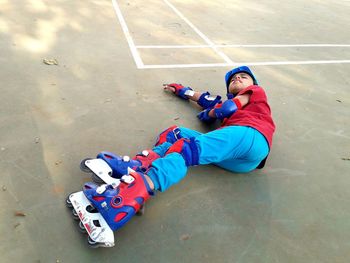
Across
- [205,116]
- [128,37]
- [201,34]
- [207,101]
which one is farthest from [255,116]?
[201,34]

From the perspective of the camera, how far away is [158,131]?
2721 millimetres

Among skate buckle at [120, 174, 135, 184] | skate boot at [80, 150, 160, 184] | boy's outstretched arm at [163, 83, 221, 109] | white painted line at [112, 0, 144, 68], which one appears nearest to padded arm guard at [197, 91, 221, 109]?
boy's outstretched arm at [163, 83, 221, 109]

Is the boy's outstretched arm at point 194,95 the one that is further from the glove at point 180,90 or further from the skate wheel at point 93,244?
the skate wheel at point 93,244

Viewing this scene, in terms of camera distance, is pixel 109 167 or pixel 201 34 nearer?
pixel 109 167

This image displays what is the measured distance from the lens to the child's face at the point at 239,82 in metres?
2.84

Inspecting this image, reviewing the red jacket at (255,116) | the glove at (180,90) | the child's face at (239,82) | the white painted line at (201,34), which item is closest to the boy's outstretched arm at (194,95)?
the glove at (180,90)

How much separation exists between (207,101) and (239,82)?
1.20 ft

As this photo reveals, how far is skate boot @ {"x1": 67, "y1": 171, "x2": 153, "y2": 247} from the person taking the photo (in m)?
1.71

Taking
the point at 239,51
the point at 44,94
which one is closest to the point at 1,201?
the point at 44,94

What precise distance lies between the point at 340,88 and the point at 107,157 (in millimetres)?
3190

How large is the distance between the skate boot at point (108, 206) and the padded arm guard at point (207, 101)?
4.53 feet

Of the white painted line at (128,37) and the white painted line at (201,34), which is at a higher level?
the white painted line at (201,34)

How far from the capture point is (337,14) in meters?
7.44

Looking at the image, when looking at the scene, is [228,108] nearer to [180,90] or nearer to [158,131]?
[158,131]
